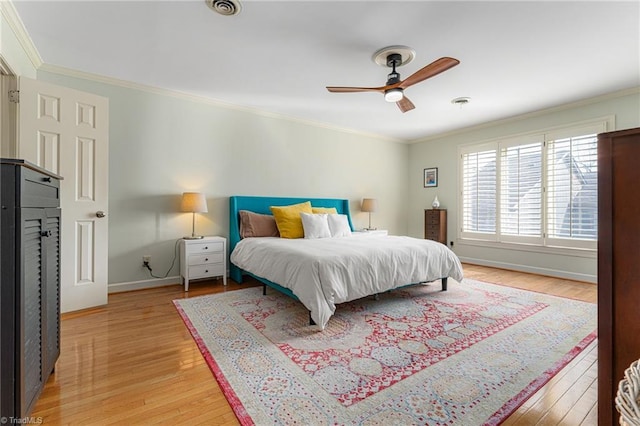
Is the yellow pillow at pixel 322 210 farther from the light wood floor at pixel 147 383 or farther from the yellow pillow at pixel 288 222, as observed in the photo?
the light wood floor at pixel 147 383

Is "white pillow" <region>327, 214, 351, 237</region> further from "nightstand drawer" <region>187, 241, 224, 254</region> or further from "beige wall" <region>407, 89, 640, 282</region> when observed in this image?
"beige wall" <region>407, 89, 640, 282</region>

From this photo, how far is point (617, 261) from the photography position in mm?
1209

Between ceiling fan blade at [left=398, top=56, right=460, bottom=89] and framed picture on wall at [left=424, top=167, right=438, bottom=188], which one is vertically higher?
ceiling fan blade at [left=398, top=56, right=460, bottom=89]

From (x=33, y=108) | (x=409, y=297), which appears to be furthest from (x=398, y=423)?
(x=33, y=108)

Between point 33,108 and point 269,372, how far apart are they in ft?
10.2

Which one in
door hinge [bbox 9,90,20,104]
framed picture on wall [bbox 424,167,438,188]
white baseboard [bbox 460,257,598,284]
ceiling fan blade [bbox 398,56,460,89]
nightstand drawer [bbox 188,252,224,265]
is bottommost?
white baseboard [bbox 460,257,598,284]

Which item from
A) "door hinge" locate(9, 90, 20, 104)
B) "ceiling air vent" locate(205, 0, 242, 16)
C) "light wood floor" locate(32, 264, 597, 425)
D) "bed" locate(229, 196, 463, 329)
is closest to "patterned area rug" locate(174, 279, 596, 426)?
"light wood floor" locate(32, 264, 597, 425)

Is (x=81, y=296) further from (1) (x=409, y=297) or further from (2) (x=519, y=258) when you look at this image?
(2) (x=519, y=258)

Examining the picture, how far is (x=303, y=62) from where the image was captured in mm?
3098

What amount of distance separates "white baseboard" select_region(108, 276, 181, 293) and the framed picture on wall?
513 cm

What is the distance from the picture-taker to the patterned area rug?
61.6 inches

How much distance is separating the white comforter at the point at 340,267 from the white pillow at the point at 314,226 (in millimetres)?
677

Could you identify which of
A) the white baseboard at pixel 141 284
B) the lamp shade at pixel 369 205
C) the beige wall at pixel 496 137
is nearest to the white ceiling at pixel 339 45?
the beige wall at pixel 496 137

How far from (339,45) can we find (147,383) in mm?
3062
